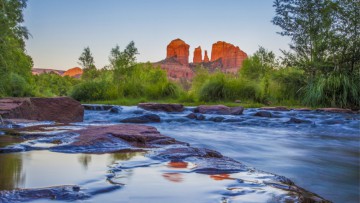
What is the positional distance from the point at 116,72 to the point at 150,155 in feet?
87.0

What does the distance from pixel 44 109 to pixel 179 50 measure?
518 ft

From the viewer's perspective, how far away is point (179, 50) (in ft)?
533

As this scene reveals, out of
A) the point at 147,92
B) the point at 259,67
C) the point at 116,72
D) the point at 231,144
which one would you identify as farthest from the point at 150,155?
the point at 259,67

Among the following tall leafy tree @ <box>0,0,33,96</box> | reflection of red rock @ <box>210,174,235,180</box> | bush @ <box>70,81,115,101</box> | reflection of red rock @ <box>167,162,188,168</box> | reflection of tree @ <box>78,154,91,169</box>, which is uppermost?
tall leafy tree @ <box>0,0,33,96</box>

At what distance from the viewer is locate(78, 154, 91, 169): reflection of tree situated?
191 cm

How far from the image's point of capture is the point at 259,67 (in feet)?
122

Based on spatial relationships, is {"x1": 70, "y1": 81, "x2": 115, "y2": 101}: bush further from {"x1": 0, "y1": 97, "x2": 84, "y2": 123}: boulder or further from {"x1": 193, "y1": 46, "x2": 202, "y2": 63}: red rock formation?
{"x1": 193, "y1": 46, "x2": 202, "y2": 63}: red rock formation

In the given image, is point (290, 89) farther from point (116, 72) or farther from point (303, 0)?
point (116, 72)

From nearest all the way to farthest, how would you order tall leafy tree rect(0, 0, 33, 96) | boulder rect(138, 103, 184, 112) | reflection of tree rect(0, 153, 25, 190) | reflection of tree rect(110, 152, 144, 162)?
1. reflection of tree rect(0, 153, 25, 190)
2. reflection of tree rect(110, 152, 144, 162)
3. tall leafy tree rect(0, 0, 33, 96)
4. boulder rect(138, 103, 184, 112)

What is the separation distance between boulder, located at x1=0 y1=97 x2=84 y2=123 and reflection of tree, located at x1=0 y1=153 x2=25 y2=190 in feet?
13.6

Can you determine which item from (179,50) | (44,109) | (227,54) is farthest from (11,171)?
(227,54)

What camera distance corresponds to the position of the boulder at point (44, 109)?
6066 mm

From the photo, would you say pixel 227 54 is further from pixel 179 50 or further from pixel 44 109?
pixel 44 109

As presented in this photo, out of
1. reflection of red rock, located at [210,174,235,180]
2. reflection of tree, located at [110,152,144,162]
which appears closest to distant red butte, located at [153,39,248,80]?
reflection of tree, located at [110,152,144,162]
